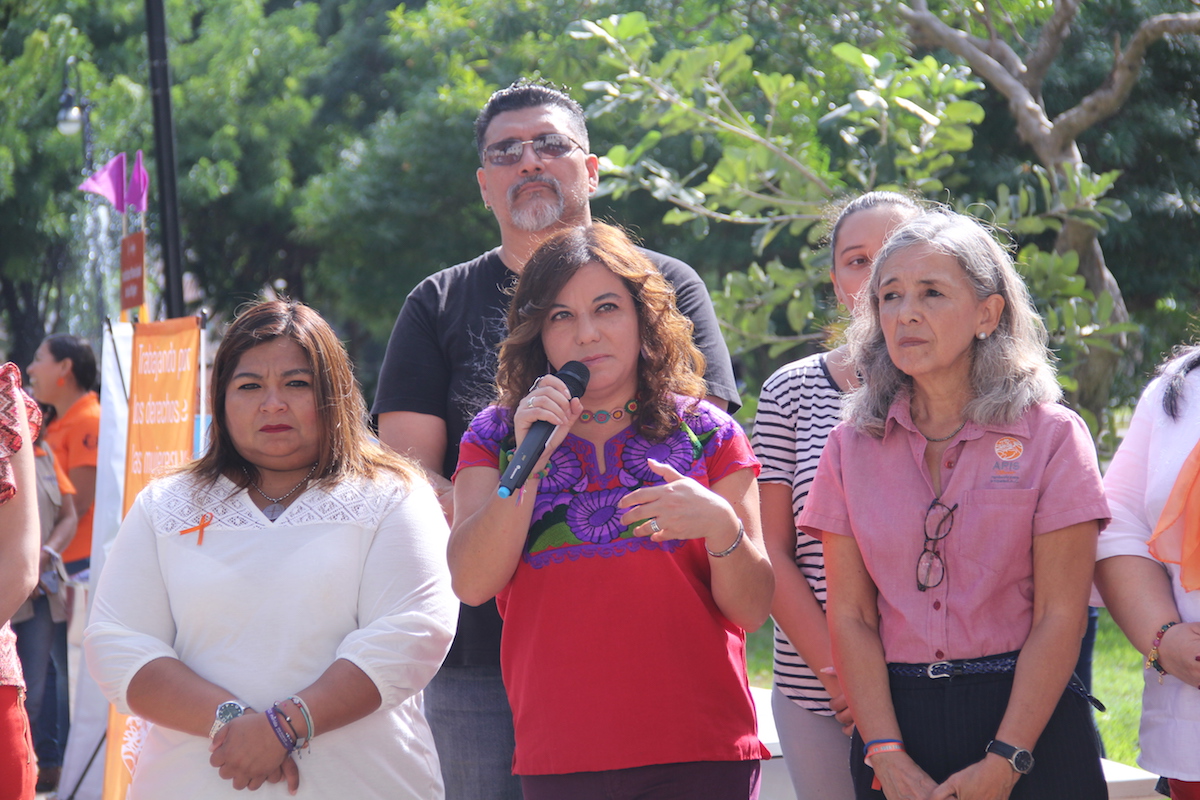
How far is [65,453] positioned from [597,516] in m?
4.90

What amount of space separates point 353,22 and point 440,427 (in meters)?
18.6

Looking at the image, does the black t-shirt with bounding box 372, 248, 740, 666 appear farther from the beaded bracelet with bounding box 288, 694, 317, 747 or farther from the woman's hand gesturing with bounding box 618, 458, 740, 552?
the woman's hand gesturing with bounding box 618, 458, 740, 552

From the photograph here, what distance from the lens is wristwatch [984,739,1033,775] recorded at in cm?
217

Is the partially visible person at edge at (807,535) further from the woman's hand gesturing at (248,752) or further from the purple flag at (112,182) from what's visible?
the purple flag at (112,182)

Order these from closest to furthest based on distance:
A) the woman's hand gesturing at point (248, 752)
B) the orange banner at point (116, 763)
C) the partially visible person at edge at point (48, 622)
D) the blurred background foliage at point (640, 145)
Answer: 1. the woman's hand gesturing at point (248, 752)
2. the orange banner at point (116, 763)
3. the partially visible person at edge at point (48, 622)
4. the blurred background foliage at point (640, 145)

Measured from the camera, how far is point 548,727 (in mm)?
2240

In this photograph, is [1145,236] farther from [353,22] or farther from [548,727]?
[353,22]

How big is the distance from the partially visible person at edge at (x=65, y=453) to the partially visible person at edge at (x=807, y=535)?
4378 mm

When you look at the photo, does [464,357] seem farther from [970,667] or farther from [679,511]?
[970,667]

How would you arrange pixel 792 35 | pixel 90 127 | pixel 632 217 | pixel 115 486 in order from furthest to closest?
1. pixel 90 127
2. pixel 632 217
3. pixel 792 35
4. pixel 115 486

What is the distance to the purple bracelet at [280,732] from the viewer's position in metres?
2.44

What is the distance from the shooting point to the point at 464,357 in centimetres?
302

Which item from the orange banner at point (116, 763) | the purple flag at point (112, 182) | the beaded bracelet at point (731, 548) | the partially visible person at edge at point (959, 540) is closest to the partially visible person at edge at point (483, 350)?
the partially visible person at edge at point (959, 540)

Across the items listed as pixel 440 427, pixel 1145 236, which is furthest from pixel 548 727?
pixel 1145 236
